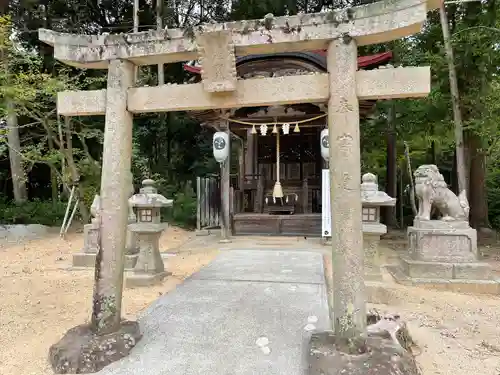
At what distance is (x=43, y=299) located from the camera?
5.33 metres

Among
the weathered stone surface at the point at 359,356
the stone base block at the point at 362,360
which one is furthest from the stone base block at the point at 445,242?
the stone base block at the point at 362,360

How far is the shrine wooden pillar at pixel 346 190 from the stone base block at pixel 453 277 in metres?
3.35

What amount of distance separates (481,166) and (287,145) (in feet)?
19.5

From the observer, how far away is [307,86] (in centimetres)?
333

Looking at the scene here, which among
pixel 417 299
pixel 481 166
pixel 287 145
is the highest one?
pixel 287 145

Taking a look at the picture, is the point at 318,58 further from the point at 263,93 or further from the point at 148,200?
the point at 263,93

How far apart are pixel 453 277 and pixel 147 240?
15.9 feet

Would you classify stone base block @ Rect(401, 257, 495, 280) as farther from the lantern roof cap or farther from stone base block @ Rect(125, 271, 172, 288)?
the lantern roof cap

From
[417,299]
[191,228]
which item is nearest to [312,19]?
[417,299]

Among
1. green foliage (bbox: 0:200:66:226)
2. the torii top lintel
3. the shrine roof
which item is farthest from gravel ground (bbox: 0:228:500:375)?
green foliage (bbox: 0:200:66:226)

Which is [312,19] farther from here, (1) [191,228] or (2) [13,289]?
(1) [191,228]

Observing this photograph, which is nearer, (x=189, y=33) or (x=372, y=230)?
(x=189, y=33)

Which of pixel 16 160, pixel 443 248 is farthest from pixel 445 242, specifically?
pixel 16 160

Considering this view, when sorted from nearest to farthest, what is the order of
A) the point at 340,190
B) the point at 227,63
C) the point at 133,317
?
1. the point at 340,190
2. the point at 227,63
3. the point at 133,317
